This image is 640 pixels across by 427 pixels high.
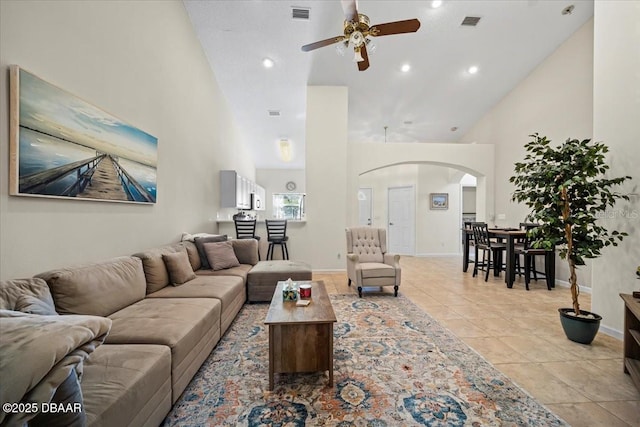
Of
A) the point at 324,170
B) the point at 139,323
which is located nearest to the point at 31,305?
the point at 139,323

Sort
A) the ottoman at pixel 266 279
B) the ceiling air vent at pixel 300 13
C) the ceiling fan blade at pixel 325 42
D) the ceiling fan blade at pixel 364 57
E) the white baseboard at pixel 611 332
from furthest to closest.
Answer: the ceiling air vent at pixel 300 13 → the ottoman at pixel 266 279 → the ceiling fan blade at pixel 364 57 → the ceiling fan blade at pixel 325 42 → the white baseboard at pixel 611 332

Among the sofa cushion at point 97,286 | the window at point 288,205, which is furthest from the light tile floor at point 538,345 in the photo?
the window at point 288,205

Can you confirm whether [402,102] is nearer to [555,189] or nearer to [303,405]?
[555,189]

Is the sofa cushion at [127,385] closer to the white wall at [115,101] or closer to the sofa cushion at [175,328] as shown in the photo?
the sofa cushion at [175,328]

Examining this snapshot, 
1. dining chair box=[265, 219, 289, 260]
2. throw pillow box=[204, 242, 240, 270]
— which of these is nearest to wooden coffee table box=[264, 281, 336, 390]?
throw pillow box=[204, 242, 240, 270]

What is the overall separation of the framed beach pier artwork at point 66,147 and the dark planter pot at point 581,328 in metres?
4.35

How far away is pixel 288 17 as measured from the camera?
4316mm

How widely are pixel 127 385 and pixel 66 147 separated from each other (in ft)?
6.02

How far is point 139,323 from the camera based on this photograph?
1884 mm

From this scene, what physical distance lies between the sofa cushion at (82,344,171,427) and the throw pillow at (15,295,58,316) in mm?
367

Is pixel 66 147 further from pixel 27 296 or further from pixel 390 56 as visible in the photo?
pixel 390 56

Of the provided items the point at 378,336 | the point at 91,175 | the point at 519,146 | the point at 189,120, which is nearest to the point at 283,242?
the point at 189,120

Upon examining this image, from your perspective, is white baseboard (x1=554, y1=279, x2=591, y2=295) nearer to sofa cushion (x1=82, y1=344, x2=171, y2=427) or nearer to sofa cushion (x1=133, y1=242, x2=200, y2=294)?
sofa cushion (x1=82, y1=344, x2=171, y2=427)

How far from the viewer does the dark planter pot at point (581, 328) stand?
8.33 ft
